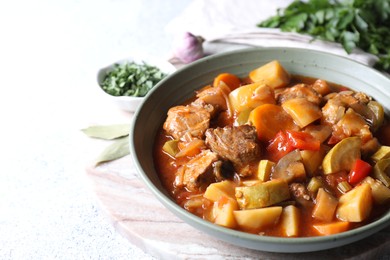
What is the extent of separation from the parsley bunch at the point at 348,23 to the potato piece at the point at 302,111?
1.29 meters

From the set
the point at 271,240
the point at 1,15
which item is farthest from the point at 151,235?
the point at 1,15

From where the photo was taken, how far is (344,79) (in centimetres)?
466

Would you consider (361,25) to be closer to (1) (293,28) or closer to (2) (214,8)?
(1) (293,28)

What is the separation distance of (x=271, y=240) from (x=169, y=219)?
0.89 metres

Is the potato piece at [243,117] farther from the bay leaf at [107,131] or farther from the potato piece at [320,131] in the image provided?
the bay leaf at [107,131]

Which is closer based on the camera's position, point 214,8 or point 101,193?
point 101,193

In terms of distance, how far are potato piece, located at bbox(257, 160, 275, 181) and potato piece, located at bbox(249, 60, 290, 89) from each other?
3.19 feet

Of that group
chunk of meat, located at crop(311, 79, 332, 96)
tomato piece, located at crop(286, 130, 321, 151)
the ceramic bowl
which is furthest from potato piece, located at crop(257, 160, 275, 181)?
chunk of meat, located at crop(311, 79, 332, 96)

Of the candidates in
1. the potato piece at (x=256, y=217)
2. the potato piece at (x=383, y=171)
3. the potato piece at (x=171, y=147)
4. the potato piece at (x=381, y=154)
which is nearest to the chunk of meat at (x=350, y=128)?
the potato piece at (x=381, y=154)

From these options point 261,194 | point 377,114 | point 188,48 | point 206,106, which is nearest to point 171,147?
point 206,106

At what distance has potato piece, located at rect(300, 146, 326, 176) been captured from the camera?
3.72 m

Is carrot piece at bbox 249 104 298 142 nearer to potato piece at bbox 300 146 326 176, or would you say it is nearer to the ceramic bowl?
potato piece at bbox 300 146 326 176

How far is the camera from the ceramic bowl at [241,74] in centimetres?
320

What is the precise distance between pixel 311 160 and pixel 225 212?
75cm
